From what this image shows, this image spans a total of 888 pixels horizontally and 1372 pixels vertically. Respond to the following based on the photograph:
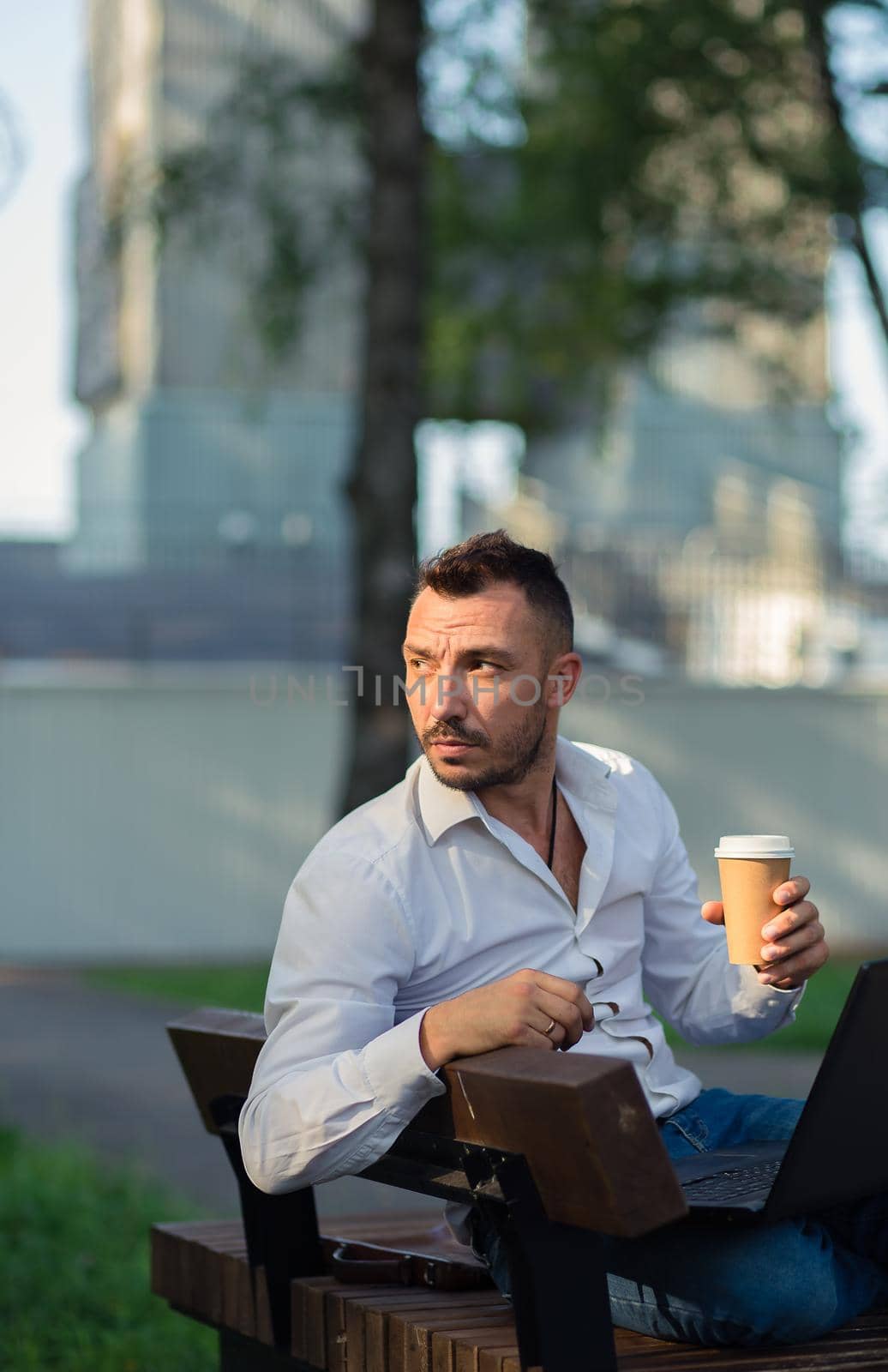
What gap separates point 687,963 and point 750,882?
2.29 ft

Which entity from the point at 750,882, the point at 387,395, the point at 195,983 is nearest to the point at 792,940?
the point at 750,882

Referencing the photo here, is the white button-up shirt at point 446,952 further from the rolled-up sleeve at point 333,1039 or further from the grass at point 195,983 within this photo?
the grass at point 195,983

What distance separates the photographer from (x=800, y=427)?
77.2ft

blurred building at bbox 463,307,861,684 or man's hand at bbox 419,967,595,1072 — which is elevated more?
blurred building at bbox 463,307,861,684

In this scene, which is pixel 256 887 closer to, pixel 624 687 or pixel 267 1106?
pixel 624 687

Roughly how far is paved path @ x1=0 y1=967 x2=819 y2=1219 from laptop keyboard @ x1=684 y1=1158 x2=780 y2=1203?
253 centimetres

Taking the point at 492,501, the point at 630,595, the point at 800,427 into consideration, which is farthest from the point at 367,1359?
the point at 800,427

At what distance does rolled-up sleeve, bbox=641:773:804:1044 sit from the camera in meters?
3.04

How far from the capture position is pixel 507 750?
2791mm

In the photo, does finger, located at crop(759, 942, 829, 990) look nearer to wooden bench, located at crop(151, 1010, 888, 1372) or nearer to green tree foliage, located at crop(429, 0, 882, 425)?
wooden bench, located at crop(151, 1010, 888, 1372)

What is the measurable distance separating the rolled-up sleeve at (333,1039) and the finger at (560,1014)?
17 centimetres

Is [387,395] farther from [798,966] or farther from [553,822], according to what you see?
[798,966]

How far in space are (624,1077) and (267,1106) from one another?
1.97 ft

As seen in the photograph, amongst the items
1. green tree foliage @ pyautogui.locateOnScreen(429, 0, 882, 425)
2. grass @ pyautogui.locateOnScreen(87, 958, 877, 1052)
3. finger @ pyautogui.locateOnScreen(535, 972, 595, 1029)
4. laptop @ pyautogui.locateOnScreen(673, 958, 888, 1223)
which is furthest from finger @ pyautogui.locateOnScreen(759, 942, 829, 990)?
green tree foliage @ pyautogui.locateOnScreen(429, 0, 882, 425)
